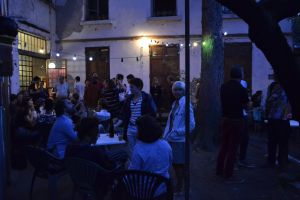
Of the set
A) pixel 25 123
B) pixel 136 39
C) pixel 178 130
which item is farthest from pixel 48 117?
pixel 136 39

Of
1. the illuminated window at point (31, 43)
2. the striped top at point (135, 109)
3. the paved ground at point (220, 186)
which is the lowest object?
the paved ground at point (220, 186)

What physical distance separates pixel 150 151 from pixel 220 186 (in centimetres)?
274

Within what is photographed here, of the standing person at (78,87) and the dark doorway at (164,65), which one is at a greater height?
the dark doorway at (164,65)

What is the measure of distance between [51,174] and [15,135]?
251 cm

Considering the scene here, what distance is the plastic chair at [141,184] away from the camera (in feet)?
12.9

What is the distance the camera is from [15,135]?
299 inches

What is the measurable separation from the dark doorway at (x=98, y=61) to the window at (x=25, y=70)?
10.1 feet

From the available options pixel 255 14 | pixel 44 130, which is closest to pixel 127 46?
pixel 44 130

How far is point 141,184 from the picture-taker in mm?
3957

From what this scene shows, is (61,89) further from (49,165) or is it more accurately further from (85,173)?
(85,173)

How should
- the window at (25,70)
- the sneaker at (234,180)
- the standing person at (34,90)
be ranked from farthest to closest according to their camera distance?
the window at (25,70) < the standing person at (34,90) < the sneaker at (234,180)

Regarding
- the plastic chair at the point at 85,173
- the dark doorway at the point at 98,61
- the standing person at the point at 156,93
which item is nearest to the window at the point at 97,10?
the dark doorway at the point at 98,61

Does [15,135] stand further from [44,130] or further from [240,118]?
[240,118]

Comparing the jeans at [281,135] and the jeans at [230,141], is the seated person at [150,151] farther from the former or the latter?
the jeans at [281,135]
